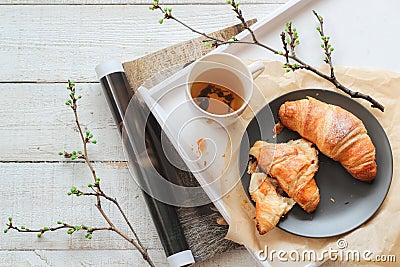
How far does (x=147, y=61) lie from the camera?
1.36 meters

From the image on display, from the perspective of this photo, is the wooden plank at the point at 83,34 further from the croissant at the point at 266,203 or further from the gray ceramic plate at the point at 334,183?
the croissant at the point at 266,203

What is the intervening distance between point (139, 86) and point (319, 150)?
0.47 m

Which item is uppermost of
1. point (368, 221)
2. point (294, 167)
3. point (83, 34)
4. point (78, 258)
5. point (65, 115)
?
point (83, 34)

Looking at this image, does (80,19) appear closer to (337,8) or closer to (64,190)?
(64,190)

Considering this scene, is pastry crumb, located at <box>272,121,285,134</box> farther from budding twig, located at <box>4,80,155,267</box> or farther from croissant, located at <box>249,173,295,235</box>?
budding twig, located at <box>4,80,155,267</box>

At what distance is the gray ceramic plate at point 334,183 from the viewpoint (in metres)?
1.09

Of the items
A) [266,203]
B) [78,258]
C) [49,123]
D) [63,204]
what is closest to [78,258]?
[78,258]

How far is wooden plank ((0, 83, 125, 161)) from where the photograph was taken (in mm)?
1380

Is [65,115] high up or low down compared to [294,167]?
up

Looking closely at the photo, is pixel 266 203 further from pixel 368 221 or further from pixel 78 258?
pixel 78 258

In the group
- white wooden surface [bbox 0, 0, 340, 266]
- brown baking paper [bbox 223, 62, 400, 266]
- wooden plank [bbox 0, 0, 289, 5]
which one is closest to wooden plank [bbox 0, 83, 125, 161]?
white wooden surface [bbox 0, 0, 340, 266]

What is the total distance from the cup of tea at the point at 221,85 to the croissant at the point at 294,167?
0.10m

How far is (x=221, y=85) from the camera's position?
117cm

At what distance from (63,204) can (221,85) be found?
497 mm
